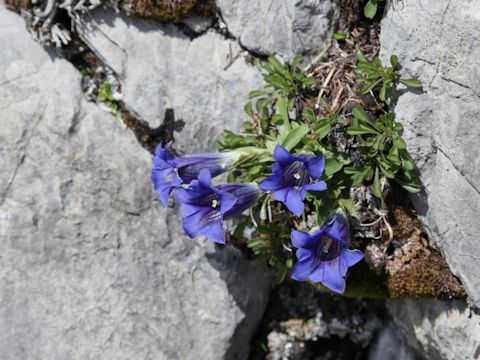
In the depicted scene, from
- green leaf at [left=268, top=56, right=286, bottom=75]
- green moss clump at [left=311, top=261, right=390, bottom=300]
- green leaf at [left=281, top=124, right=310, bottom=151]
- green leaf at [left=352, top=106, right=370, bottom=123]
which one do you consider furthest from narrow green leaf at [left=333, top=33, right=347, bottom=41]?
green moss clump at [left=311, top=261, right=390, bottom=300]

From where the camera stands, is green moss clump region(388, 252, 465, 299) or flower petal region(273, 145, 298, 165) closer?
flower petal region(273, 145, 298, 165)

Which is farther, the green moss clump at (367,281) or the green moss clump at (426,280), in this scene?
the green moss clump at (367,281)

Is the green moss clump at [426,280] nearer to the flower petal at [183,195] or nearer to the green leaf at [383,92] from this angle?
the green leaf at [383,92]

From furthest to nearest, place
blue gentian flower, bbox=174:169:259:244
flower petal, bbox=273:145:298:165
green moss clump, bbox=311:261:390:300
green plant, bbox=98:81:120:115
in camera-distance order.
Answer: green plant, bbox=98:81:120:115 < green moss clump, bbox=311:261:390:300 < blue gentian flower, bbox=174:169:259:244 < flower petal, bbox=273:145:298:165

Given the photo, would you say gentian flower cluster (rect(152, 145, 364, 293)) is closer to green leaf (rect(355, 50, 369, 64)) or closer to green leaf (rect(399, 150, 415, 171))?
green leaf (rect(399, 150, 415, 171))

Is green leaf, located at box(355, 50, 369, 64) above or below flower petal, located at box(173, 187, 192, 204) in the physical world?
above

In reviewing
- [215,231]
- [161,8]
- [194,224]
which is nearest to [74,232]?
[194,224]

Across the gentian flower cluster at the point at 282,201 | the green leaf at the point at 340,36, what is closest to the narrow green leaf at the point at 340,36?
the green leaf at the point at 340,36
